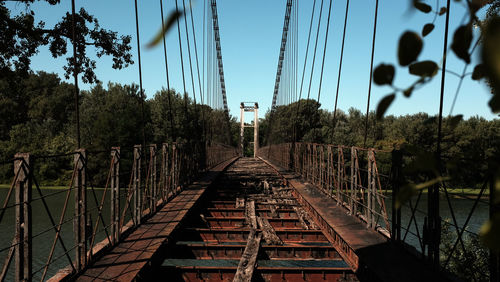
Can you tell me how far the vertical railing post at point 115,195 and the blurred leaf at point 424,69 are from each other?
4.01m

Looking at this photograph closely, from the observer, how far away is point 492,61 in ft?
1.11

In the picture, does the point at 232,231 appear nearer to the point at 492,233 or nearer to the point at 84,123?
the point at 492,233

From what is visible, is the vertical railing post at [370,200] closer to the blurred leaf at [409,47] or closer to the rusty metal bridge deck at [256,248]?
the rusty metal bridge deck at [256,248]

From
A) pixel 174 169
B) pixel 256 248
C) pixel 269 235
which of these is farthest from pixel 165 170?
pixel 256 248

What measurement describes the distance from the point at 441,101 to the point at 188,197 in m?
5.16

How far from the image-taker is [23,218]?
2.61 meters

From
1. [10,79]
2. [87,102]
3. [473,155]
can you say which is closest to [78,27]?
[10,79]

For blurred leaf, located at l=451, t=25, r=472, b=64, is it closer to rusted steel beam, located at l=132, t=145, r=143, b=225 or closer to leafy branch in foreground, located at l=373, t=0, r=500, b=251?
leafy branch in foreground, located at l=373, t=0, r=500, b=251

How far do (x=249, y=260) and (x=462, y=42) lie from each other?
13.1ft

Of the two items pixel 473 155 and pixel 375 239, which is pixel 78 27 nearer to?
pixel 375 239

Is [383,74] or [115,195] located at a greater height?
[383,74]

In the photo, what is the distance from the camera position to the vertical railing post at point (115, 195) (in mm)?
4180

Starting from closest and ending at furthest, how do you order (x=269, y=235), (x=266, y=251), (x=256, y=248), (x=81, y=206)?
1. (x=81, y=206)
2. (x=256, y=248)
3. (x=266, y=251)
4. (x=269, y=235)

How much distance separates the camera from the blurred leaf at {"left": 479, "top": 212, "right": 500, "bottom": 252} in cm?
38
